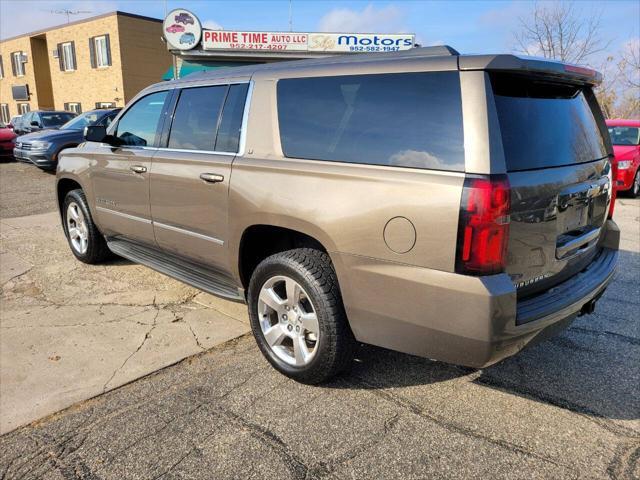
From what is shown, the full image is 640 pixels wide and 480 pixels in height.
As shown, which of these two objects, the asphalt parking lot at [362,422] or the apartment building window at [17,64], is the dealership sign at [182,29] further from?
the apartment building window at [17,64]

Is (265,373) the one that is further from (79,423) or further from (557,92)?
(557,92)

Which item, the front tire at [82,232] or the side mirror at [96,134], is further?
the front tire at [82,232]

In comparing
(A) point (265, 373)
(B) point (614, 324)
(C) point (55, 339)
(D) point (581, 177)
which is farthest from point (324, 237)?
(B) point (614, 324)

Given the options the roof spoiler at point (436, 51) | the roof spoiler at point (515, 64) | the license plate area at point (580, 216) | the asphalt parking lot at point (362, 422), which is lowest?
the asphalt parking lot at point (362, 422)

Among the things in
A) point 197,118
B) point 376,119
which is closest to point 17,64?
point 197,118

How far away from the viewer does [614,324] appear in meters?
3.95

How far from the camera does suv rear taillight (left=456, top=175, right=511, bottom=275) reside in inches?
86.4

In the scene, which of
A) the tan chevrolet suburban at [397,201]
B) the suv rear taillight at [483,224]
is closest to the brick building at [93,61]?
the tan chevrolet suburban at [397,201]

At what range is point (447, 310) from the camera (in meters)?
2.32

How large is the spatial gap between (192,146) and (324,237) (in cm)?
160

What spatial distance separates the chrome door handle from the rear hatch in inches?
72.1

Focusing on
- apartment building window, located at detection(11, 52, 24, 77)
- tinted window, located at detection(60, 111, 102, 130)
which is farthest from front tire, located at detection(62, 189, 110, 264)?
apartment building window, located at detection(11, 52, 24, 77)

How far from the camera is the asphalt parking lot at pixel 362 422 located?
7.75ft

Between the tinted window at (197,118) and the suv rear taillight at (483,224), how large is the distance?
2040mm
